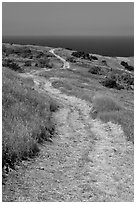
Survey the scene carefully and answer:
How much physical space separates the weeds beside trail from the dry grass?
48cm

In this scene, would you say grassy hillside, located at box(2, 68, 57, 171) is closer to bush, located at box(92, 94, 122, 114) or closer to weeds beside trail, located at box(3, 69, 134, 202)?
weeds beside trail, located at box(3, 69, 134, 202)

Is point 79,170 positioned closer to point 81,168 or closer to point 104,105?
point 81,168

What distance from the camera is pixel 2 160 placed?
1184 cm

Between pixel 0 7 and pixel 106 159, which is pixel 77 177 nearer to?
pixel 106 159

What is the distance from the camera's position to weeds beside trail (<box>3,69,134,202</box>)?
10.7 meters

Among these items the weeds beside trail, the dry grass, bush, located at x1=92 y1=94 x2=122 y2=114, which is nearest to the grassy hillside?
the weeds beside trail

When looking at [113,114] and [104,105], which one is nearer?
[113,114]

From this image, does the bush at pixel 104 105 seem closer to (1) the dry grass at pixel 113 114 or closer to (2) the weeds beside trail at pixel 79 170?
(1) the dry grass at pixel 113 114

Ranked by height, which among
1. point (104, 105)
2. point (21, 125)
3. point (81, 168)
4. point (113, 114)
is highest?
point (21, 125)

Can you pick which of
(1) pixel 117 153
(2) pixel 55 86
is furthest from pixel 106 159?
(2) pixel 55 86

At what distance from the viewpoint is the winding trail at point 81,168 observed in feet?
35.4

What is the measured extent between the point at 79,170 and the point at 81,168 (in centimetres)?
28

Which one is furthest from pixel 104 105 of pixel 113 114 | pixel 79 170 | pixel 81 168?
pixel 79 170

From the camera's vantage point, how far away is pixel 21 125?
15430 millimetres
